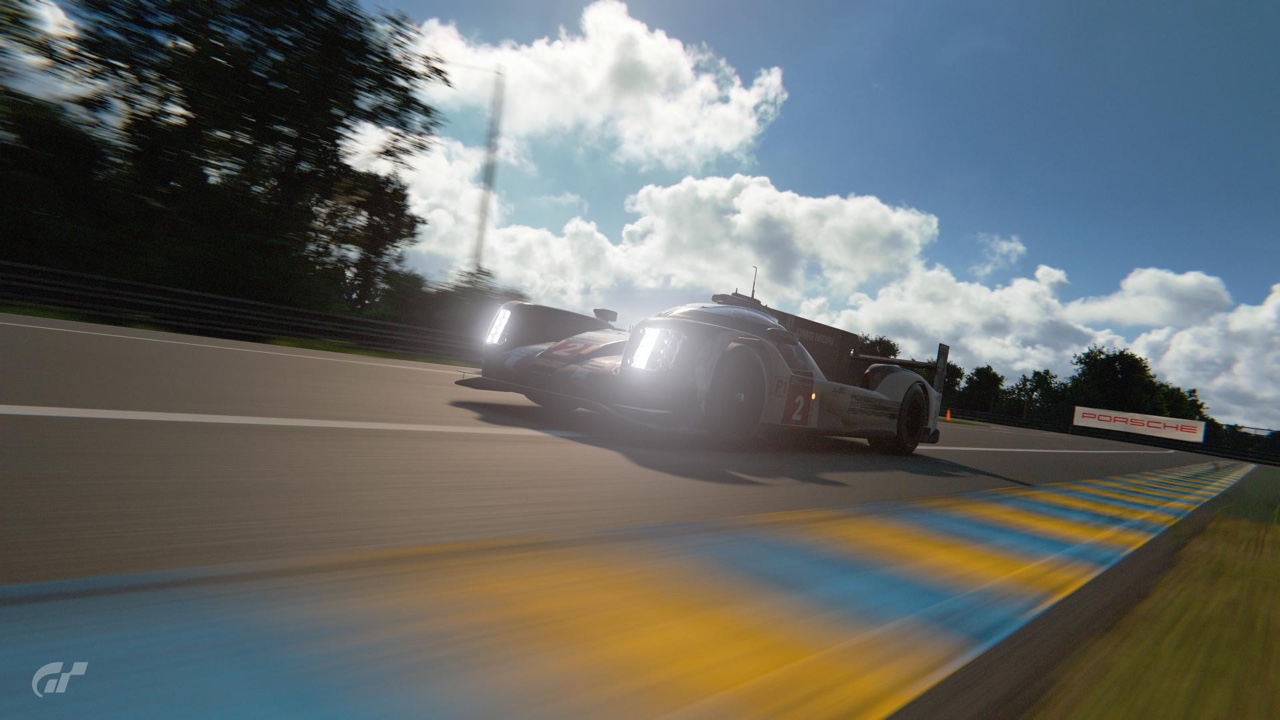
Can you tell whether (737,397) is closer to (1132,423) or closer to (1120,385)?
(1132,423)

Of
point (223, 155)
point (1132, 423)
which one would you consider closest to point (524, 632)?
point (223, 155)

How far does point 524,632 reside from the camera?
152 cm

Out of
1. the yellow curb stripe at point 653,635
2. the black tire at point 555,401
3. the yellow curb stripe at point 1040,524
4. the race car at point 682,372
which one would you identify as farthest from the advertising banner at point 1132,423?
the yellow curb stripe at point 653,635

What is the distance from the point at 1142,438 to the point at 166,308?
1902 inches

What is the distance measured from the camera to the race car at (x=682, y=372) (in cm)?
480

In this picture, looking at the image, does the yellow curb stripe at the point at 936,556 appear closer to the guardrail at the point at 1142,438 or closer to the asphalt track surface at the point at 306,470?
the asphalt track surface at the point at 306,470

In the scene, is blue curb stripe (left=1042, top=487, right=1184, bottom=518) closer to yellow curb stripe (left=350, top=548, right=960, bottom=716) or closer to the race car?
the race car

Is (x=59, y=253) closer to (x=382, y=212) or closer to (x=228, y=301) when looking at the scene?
(x=228, y=301)

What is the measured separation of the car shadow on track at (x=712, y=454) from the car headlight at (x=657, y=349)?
446mm

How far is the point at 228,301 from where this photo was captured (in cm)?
1272

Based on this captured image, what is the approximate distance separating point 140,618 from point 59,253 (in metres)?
19.1

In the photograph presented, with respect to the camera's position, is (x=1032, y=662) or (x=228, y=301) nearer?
(x=1032, y=662)

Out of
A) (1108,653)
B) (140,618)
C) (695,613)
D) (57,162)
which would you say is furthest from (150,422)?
(57,162)
